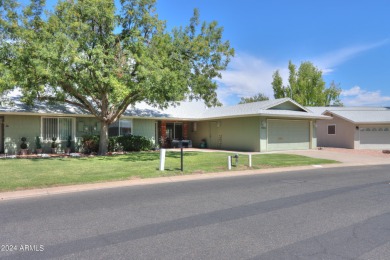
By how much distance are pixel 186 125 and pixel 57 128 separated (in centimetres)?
1181

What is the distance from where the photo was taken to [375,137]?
2817cm

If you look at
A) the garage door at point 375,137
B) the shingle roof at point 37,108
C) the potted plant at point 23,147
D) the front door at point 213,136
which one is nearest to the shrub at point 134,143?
the shingle roof at point 37,108

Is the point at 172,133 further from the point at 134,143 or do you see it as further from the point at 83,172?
the point at 83,172

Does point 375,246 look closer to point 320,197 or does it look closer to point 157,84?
point 320,197

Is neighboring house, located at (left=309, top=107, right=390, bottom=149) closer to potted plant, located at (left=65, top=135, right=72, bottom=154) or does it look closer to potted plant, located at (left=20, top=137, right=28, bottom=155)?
potted plant, located at (left=65, top=135, right=72, bottom=154)

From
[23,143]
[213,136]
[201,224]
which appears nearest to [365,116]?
[213,136]

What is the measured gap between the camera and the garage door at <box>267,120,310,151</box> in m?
23.6

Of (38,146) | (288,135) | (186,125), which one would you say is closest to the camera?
(38,146)

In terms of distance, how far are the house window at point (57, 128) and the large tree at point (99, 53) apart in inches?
97.8

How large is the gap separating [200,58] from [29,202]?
13.3 m

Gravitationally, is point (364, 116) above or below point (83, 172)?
above

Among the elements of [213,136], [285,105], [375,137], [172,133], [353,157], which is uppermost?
[285,105]

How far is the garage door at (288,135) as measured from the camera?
2359 centimetres

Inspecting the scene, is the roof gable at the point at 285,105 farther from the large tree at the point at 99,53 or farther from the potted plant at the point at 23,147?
the potted plant at the point at 23,147
